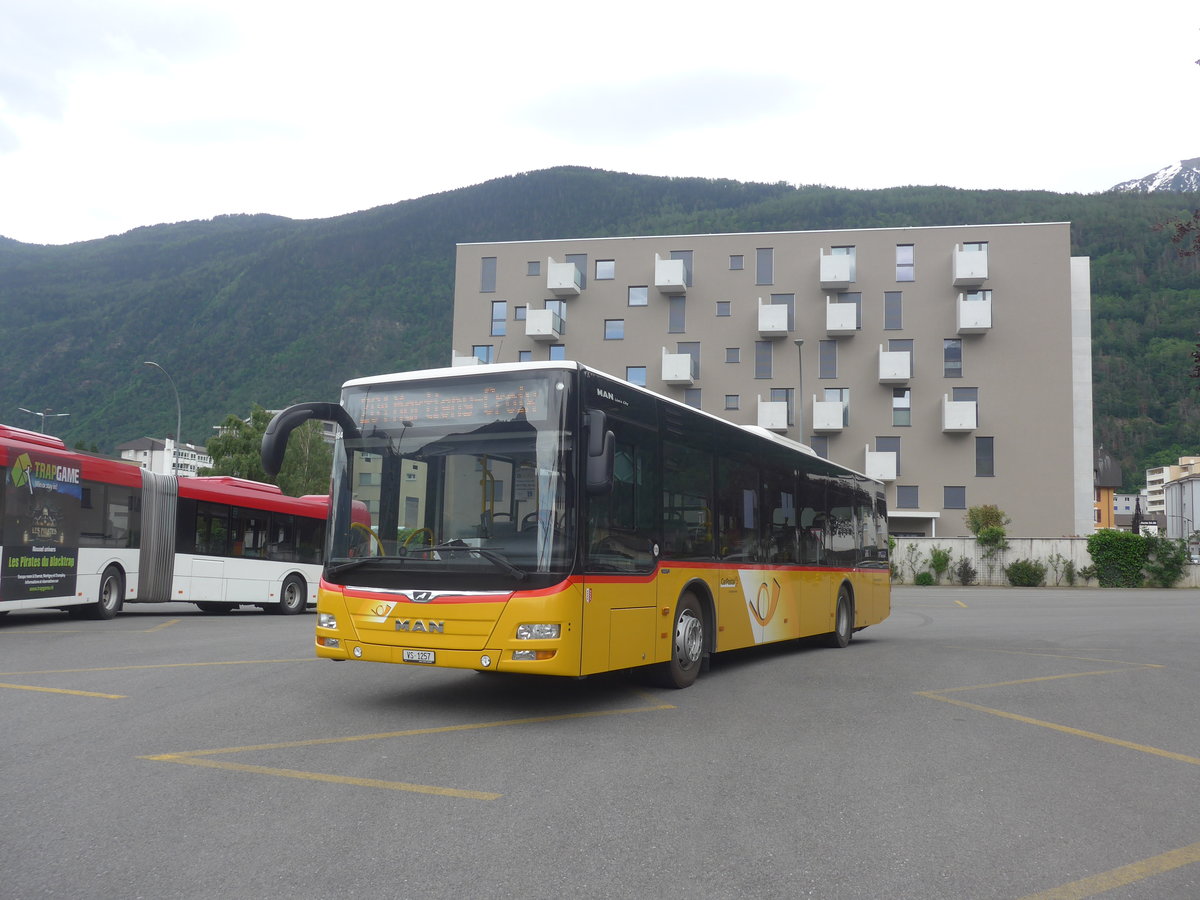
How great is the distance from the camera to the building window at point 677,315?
193 feet

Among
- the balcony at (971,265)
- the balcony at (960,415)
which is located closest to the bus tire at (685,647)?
the balcony at (960,415)

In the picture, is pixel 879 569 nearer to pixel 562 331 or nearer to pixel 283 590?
pixel 283 590

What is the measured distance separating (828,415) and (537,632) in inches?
1941

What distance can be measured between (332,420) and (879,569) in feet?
39.9

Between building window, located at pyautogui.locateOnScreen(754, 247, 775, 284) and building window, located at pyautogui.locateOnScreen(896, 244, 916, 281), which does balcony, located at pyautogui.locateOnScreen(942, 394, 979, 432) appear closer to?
building window, located at pyautogui.locateOnScreen(896, 244, 916, 281)

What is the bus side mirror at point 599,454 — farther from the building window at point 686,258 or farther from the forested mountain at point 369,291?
the forested mountain at point 369,291

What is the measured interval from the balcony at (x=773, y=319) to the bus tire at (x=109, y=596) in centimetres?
4194

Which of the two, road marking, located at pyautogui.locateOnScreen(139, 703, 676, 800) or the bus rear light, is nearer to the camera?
road marking, located at pyautogui.locateOnScreen(139, 703, 676, 800)

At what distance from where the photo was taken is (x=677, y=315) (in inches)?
2315

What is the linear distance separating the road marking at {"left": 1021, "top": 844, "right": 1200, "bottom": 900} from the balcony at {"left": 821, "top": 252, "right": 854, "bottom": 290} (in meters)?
52.5

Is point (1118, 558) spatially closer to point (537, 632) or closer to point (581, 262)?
point (581, 262)

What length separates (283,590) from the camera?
76.7 ft

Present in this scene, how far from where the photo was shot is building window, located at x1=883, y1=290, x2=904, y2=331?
56.2 meters

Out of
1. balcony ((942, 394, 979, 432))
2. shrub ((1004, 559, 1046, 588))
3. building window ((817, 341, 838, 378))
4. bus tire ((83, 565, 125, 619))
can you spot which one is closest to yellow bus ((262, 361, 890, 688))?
bus tire ((83, 565, 125, 619))
